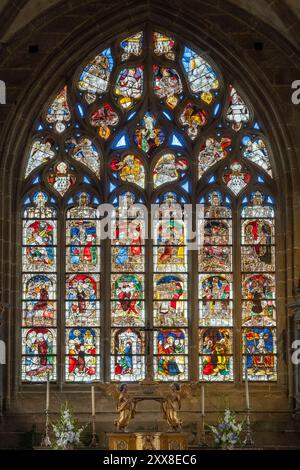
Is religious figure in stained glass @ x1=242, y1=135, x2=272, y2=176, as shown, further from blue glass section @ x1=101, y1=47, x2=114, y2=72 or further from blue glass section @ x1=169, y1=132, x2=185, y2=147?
blue glass section @ x1=101, y1=47, x2=114, y2=72

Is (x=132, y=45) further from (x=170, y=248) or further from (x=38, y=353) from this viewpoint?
(x=38, y=353)

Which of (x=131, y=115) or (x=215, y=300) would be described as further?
(x=131, y=115)

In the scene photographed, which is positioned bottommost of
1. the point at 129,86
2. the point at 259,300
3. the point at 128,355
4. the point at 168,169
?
the point at 128,355

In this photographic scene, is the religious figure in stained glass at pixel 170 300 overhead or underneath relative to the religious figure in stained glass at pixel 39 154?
underneath

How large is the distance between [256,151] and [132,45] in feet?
10.8

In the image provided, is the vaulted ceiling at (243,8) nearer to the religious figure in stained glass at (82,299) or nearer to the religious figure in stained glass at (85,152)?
the religious figure in stained glass at (85,152)

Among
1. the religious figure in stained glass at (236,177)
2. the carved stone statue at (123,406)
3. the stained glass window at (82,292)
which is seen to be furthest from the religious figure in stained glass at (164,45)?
the carved stone statue at (123,406)

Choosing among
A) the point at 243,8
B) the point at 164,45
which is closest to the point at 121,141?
the point at 164,45

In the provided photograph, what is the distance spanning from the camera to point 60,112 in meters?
21.4

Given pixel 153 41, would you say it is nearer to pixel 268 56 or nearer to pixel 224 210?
pixel 268 56

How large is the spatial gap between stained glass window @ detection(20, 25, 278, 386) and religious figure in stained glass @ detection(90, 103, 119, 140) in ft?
0.08

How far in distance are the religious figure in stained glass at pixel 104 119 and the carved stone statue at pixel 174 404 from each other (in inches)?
240

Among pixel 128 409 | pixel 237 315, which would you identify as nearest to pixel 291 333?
pixel 237 315

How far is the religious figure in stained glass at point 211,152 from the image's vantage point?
69.5ft
